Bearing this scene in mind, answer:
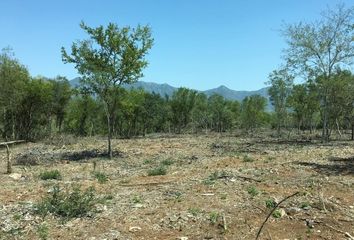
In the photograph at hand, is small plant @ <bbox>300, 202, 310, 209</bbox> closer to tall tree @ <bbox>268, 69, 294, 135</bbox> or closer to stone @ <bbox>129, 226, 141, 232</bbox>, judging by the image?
stone @ <bbox>129, 226, 141, 232</bbox>

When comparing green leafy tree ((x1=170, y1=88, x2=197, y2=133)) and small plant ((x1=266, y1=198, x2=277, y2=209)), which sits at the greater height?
green leafy tree ((x1=170, y1=88, x2=197, y2=133))

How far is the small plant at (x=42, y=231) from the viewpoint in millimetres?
9695

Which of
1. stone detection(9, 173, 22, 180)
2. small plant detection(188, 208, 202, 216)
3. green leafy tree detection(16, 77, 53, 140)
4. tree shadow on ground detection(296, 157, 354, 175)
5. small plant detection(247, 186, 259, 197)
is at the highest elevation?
green leafy tree detection(16, 77, 53, 140)

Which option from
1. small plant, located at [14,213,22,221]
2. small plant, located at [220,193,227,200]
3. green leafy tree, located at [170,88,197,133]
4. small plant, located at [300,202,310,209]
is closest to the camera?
small plant, located at [14,213,22,221]

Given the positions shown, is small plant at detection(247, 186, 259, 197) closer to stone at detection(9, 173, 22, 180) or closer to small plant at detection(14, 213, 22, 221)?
small plant at detection(14, 213, 22, 221)

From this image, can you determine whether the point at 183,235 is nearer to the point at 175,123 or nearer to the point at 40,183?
the point at 40,183

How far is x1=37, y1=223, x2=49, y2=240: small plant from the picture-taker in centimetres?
970

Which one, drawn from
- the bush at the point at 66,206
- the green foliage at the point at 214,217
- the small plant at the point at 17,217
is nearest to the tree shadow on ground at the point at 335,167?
the green foliage at the point at 214,217

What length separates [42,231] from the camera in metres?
9.95

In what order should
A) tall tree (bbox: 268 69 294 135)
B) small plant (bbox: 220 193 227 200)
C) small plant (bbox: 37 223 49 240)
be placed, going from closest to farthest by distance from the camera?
small plant (bbox: 37 223 49 240)
small plant (bbox: 220 193 227 200)
tall tree (bbox: 268 69 294 135)

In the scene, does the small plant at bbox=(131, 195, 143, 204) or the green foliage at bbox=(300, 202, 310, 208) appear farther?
the small plant at bbox=(131, 195, 143, 204)

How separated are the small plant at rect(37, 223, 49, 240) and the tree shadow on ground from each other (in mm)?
11078

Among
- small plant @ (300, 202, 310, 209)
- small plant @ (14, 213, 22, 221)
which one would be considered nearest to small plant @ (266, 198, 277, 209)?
small plant @ (300, 202, 310, 209)

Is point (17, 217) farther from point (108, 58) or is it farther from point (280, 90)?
point (280, 90)
